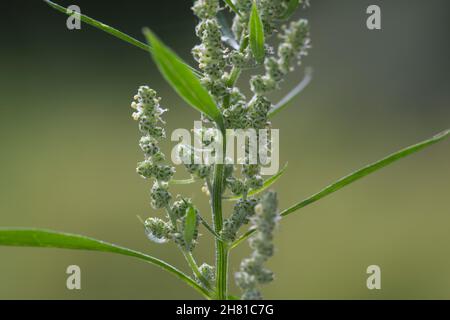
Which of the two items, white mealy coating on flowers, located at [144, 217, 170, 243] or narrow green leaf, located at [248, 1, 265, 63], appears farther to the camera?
white mealy coating on flowers, located at [144, 217, 170, 243]

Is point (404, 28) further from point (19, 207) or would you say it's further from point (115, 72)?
point (19, 207)

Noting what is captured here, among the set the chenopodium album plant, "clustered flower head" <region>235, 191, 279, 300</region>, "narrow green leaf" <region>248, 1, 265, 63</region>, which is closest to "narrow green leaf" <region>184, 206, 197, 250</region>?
the chenopodium album plant

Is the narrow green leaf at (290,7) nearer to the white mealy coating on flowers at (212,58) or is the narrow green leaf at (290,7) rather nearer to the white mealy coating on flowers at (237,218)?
the white mealy coating on flowers at (212,58)

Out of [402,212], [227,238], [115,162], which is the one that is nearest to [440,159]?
[402,212]

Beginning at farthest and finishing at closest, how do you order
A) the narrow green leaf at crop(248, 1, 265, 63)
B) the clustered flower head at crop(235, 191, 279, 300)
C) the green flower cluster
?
the green flower cluster < the narrow green leaf at crop(248, 1, 265, 63) < the clustered flower head at crop(235, 191, 279, 300)
